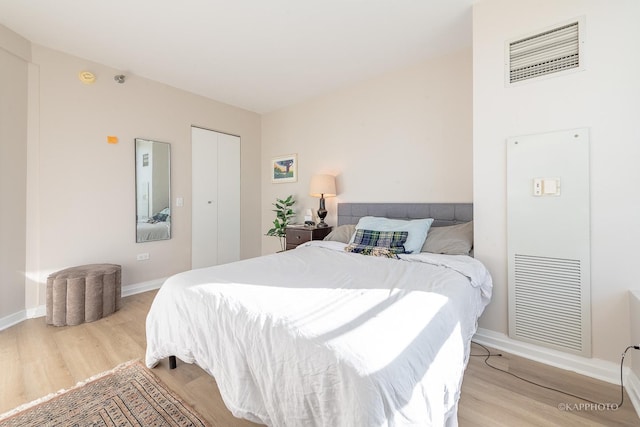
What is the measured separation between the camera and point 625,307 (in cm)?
163

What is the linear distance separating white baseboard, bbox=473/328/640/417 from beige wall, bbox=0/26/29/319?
4116 millimetres

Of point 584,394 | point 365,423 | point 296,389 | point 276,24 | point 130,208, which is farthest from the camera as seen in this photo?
point 130,208

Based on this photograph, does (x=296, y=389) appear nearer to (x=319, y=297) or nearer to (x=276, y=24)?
(x=319, y=297)

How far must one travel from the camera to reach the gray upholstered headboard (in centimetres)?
268

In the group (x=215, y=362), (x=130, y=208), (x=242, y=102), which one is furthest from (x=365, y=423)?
(x=242, y=102)

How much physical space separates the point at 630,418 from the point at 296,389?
1.78 meters

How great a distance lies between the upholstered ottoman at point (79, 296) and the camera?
2412 millimetres

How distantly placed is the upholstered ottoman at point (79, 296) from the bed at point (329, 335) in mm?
1258

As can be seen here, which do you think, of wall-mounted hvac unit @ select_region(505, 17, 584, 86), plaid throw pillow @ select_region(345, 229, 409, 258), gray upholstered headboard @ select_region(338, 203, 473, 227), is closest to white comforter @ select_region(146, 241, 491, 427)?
plaid throw pillow @ select_region(345, 229, 409, 258)

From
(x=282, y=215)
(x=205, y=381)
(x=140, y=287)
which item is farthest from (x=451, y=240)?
(x=140, y=287)

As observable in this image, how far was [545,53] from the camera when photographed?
185 centimetres

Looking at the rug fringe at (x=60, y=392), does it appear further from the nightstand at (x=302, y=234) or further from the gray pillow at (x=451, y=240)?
the gray pillow at (x=451, y=240)

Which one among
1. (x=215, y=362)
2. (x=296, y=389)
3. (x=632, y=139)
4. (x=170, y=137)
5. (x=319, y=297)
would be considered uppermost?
(x=170, y=137)

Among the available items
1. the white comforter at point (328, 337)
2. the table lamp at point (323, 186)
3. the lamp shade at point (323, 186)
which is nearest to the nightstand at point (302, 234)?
the table lamp at point (323, 186)
